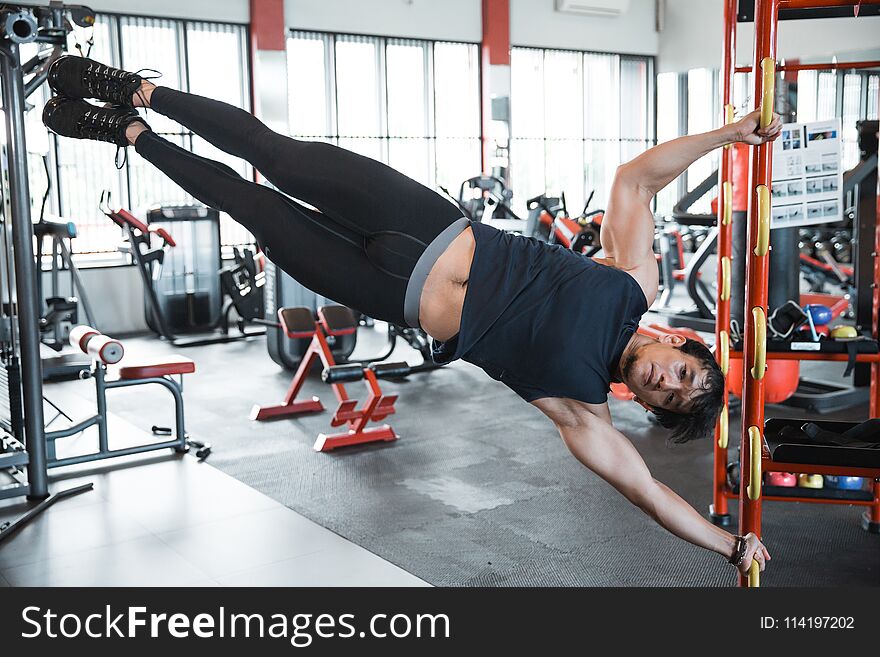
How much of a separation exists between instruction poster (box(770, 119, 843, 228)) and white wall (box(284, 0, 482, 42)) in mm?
7273

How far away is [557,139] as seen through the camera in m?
12.3

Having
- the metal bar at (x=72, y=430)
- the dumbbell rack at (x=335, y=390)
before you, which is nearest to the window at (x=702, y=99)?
the dumbbell rack at (x=335, y=390)

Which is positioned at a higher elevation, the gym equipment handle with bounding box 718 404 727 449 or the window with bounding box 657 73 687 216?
the window with bounding box 657 73 687 216

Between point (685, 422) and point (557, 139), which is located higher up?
point (557, 139)

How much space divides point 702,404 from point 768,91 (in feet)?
2.78

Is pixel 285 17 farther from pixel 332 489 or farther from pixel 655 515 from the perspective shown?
pixel 655 515

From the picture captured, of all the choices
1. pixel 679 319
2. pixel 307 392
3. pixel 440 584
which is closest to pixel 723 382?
pixel 440 584

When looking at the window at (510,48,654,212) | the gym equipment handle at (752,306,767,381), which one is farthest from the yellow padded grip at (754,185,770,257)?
the window at (510,48,654,212)

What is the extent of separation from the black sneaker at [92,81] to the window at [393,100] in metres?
7.22

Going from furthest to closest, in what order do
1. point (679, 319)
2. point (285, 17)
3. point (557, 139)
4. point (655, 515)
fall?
point (557, 139) → point (285, 17) → point (679, 319) → point (655, 515)

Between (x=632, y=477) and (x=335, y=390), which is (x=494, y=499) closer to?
(x=335, y=390)

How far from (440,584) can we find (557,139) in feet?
32.7

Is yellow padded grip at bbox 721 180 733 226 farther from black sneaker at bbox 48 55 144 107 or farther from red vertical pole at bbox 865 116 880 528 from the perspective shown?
black sneaker at bbox 48 55 144 107

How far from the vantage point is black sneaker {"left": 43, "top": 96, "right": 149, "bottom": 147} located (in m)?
2.61
